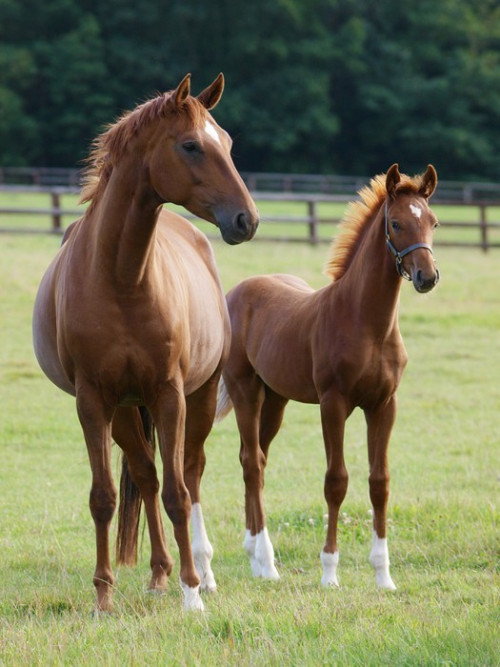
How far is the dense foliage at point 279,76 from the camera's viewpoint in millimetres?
43250

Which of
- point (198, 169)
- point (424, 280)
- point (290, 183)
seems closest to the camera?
point (198, 169)

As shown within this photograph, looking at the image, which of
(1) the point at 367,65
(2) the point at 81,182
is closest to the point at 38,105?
(1) the point at 367,65

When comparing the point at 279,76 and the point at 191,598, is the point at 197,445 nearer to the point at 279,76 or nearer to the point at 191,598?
the point at 191,598

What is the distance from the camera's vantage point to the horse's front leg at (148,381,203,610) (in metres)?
4.74

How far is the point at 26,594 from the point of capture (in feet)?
16.3

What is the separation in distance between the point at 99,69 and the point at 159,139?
131 feet

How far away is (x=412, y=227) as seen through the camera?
543cm

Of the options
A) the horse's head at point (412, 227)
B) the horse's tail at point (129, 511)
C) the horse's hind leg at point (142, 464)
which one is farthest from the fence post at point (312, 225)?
the horse's hind leg at point (142, 464)

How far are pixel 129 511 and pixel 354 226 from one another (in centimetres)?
200

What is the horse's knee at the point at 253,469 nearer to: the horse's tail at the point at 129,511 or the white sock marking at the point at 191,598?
the horse's tail at the point at 129,511

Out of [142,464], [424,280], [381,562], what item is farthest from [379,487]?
[142,464]

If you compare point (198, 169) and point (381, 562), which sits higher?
point (198, 169)

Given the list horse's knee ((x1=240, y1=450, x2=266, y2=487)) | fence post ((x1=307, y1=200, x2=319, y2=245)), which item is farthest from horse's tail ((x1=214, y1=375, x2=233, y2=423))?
fence post ((x1=307, y1=200, x2=319, y2=245))

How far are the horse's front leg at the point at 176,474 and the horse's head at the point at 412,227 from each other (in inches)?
54.2
